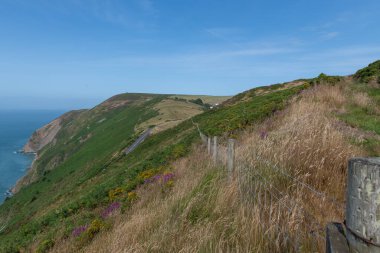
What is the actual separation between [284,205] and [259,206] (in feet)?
1.36

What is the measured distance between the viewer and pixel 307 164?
5.18m

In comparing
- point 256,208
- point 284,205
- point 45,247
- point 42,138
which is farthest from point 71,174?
point 42,138

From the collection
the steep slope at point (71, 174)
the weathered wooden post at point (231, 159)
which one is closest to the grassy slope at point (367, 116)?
the weathered wooden post at point (231, 159)

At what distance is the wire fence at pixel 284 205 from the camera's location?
350 centimetres

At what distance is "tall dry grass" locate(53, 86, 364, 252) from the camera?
3732 mm

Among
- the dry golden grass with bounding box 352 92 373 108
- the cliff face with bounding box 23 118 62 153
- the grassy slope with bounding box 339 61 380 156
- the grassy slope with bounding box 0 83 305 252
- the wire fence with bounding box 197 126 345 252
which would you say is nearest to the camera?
the wire fence with bounding box 197 126 345 252

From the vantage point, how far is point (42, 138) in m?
150

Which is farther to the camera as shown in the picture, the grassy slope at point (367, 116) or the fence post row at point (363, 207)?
the grassy slope at point (367, 116)

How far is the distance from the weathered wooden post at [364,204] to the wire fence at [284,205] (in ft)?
4.92

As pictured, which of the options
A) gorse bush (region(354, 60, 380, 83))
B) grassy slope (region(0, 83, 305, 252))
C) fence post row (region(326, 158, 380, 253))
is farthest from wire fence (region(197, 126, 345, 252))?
gorse bush (region(354, 60, 380, 83))

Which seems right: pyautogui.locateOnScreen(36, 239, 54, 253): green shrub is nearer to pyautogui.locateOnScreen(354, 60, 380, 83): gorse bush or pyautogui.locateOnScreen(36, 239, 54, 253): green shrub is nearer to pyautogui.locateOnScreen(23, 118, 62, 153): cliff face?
pyautogui.locateOnScreen(354, 60, 380, 83): gorse bush

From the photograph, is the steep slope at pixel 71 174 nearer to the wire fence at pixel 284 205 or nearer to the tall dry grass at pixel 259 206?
the tall dry grass at pixel 259 206

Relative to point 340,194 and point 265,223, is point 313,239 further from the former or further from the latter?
point 340,194

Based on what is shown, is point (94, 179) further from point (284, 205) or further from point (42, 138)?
point (42, 138)
